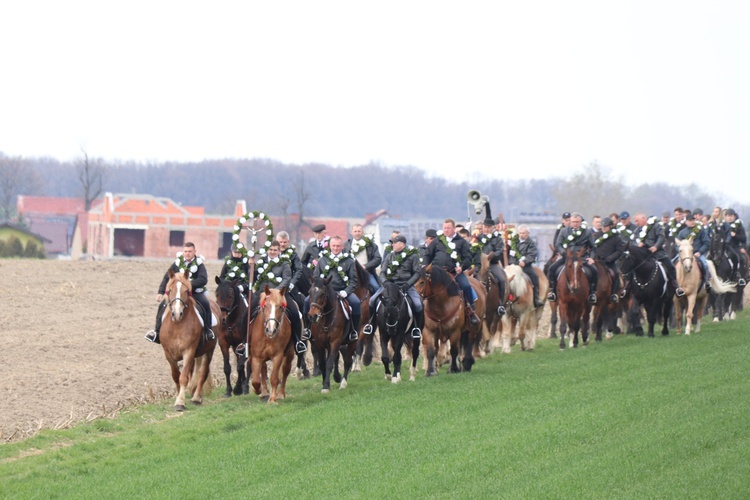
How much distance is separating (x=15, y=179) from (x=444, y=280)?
150 m

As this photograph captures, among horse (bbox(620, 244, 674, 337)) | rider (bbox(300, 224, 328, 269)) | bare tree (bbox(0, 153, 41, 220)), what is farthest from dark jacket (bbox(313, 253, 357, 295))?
bare tree (bbox(0, 153, 41, 220))

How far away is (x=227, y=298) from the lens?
778 inches

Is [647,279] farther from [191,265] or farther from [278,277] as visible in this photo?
[191,265]

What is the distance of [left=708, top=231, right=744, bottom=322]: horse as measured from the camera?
2883 cm

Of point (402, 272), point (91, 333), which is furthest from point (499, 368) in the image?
point (91, 333)

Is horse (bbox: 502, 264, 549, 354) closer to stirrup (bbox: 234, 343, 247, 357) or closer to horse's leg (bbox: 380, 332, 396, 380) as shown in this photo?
horse's leg (bbox: 380, 332, 396, 380)

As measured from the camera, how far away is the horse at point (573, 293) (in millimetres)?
24594

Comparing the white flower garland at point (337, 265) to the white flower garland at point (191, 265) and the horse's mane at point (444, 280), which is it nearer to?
the horse's mane at point (444, 280)

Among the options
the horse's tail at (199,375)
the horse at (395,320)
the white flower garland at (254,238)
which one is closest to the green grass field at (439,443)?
the horse's tail at (199,375)

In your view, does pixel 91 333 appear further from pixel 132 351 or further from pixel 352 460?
pixel 352 460

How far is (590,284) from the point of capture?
25.0 m

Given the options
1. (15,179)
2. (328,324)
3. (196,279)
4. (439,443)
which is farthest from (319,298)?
(15,179)

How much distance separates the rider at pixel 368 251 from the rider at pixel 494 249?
11.0 ft

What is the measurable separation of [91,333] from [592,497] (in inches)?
896
